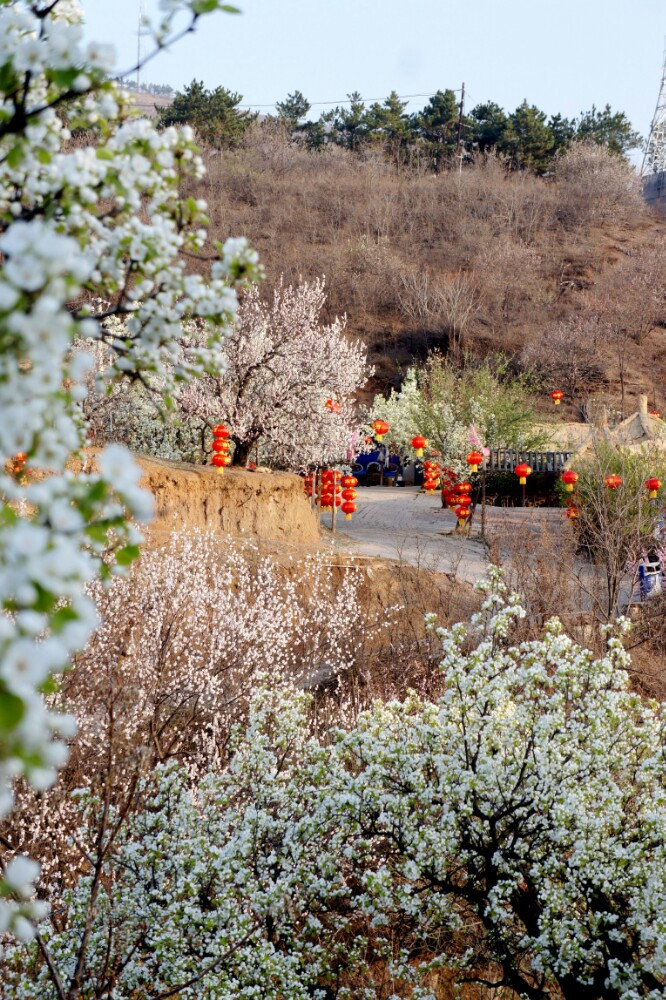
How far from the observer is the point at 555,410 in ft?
98.8

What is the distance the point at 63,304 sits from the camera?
138cm

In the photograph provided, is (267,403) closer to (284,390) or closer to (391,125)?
(284,390)

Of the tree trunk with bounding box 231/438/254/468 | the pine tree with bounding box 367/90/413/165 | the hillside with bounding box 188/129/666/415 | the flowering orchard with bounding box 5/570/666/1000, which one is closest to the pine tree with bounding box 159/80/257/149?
the hillside with bounding box 188/129/666/415

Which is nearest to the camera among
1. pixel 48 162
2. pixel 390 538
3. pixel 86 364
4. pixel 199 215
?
pixel 86 364

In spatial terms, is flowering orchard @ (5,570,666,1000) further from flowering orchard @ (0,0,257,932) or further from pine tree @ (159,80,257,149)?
pine tree @ (159,80,257,149)

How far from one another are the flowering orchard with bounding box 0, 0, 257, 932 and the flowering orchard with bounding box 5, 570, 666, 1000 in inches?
63.5

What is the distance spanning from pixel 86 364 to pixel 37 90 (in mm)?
889

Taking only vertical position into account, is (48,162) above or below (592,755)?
above

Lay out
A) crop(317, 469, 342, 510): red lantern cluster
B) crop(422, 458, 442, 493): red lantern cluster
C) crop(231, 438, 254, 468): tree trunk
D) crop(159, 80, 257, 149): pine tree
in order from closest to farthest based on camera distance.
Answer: crop(317, 469, 342, 510): red lantern cluster → crop(422, 458, 442, 493): red lantern cluster → crop(231, 438, 254, 468): tree trunk → crop(159, 80, 257, 149): pine tree

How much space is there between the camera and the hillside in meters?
33.0

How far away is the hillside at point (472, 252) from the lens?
108ft

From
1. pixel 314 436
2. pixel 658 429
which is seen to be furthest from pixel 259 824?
pixel 658 429

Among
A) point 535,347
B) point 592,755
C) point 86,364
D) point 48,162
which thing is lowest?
point 592,755

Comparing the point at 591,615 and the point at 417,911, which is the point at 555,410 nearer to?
the point at 591,615
